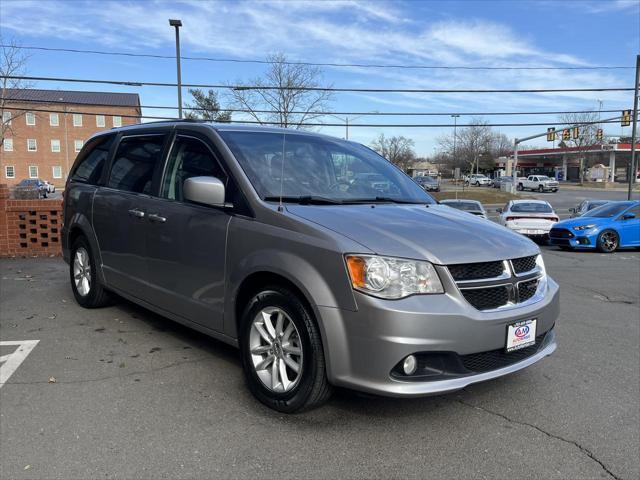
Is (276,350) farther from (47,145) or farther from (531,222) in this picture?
(47,145)

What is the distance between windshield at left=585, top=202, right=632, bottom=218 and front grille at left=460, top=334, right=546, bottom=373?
12614 millimetres

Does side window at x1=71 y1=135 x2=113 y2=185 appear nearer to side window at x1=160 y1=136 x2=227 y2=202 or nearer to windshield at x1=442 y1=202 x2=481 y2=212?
side window at x1=160 y1=136 x2=227 y2=202

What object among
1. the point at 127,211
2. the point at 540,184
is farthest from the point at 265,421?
the point at 540,184

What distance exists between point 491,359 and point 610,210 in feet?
43.3

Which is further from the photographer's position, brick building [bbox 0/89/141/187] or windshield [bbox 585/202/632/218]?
brick building [bbox 0/89/141/187]

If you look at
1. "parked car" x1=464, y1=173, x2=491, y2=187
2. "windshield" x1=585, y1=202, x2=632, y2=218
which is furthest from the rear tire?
"parked car" x1=464, y1=173, x2=491, y2=187

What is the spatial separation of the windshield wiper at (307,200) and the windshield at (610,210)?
505 inches

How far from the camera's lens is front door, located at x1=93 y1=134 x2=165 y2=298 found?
4719 mm

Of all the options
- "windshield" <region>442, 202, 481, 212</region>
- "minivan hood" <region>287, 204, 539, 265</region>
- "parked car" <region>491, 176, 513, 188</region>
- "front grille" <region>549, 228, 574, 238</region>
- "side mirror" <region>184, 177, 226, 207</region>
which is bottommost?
"front grille" <region>549, 228, 574, 238</region>

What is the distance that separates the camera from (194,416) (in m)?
3.42

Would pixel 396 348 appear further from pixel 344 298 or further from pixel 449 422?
pixel 449 422

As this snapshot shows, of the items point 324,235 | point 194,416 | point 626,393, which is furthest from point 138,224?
point 626,393

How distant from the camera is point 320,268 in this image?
3084 millimetres

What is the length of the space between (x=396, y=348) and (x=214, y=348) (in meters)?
2.32
